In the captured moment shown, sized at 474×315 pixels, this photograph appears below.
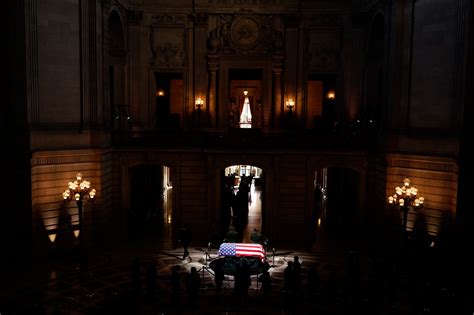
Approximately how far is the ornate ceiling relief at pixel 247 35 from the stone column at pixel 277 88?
30.6 inches

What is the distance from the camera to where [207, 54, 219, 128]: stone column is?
98.2 feet

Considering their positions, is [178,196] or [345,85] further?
[345,85]

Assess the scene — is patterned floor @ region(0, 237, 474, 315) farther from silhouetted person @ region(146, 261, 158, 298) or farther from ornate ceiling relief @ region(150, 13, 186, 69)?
ornate ceiling relief @ region(150, 13, 186, 69)

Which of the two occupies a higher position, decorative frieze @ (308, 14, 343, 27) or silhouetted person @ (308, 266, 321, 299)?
decorative frieze @ (308, 14, 343, 27)

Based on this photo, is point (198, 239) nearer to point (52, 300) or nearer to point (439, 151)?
point (52, 300)

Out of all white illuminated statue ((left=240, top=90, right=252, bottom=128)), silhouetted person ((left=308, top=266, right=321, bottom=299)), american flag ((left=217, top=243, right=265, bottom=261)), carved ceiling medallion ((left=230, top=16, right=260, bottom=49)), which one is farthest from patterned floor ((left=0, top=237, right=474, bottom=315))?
white illuminated statue ((left=240, top=90, right=252, bottom=128))

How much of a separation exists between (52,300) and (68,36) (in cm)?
1182

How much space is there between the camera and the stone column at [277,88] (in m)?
30.0

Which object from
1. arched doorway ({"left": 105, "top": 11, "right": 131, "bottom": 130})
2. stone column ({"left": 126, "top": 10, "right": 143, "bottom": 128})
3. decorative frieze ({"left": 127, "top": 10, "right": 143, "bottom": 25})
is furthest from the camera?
stone column ({"left": 126, "top": 10, "right": 143, "bottom": 128})

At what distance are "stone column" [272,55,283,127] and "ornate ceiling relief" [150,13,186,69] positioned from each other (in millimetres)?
5884

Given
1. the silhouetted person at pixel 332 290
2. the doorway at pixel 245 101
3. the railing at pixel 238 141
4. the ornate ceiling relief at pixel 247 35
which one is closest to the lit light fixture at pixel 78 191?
the railing at pixel 238 141

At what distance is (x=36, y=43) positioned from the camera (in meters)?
20.5

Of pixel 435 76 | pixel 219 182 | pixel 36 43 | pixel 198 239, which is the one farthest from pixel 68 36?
pixel 435 76

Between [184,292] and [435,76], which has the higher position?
[435,76]
